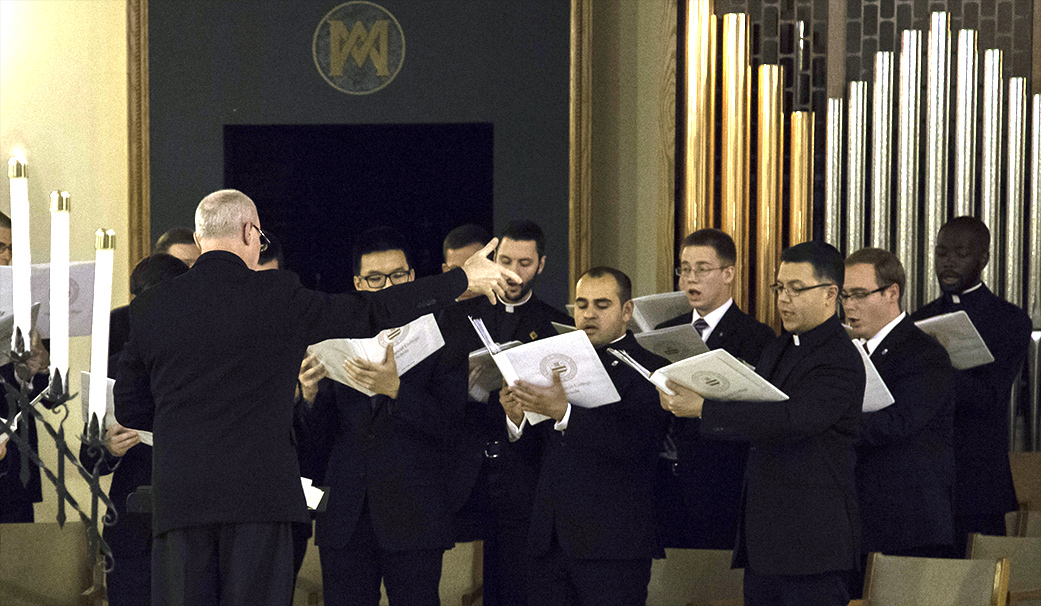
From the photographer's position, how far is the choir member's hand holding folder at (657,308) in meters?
4.40

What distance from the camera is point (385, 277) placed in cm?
378

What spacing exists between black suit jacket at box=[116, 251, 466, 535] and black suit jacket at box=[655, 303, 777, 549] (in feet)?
5.42

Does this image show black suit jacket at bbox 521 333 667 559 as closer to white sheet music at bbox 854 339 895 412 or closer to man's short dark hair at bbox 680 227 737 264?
white sheet music at bbox 854 339 895 412

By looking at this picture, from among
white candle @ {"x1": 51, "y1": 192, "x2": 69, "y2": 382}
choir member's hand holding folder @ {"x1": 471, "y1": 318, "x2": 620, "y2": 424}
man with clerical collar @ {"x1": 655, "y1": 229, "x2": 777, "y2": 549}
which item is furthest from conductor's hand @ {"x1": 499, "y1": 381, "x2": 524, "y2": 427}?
white candle @ {"x1": 51, "y1": 192, "x2": 69, "y2": 382}

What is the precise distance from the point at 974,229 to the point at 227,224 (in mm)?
3008

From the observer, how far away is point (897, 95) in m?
5.12

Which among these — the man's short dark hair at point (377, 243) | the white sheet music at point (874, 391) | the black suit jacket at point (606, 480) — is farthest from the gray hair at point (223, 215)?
the white sheet music at point (874, 391)

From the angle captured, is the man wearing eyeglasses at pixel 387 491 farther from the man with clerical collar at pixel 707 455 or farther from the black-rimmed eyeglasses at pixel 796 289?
the black-rimmed eyeglasses at pixel 796 289

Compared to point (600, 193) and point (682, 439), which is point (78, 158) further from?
point (682, 439)

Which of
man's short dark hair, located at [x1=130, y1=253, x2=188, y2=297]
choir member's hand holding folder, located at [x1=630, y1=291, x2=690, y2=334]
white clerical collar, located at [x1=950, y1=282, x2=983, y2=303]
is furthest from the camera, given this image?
white clerical collar, located at [x1=950, y1=282, x2=983, y2=303]

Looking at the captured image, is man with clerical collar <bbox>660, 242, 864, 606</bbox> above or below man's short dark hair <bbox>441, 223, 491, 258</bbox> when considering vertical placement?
below

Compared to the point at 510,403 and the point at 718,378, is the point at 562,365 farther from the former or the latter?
the point at 718,378

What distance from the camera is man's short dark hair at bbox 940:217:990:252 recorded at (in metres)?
4.56

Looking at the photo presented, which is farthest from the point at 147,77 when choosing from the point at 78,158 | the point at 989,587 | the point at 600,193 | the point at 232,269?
the point at 989,587
